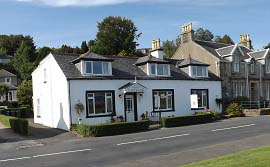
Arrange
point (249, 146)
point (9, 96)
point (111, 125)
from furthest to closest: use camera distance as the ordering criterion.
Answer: point (9, 96) < point (111, 125) < point (249, 146)

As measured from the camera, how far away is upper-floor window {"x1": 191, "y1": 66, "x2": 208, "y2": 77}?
126 feet

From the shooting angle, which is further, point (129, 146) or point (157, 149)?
point (129, 146)

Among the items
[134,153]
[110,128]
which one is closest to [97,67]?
[110,128]

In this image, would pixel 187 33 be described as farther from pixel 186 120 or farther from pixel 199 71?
pixel 186 120

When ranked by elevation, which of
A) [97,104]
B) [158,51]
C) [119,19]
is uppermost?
[119,19]

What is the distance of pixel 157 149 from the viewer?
16672 mm

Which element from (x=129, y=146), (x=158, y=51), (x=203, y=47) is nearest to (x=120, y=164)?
(x=129, y=146)

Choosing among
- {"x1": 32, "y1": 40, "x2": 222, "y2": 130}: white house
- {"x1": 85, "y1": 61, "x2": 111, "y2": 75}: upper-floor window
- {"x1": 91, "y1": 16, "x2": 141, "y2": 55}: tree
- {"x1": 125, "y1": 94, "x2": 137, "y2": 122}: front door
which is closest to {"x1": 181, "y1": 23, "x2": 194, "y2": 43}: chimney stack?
{"x1": 32, "y1": 40, "x2": 222, "y2": 130}: white house

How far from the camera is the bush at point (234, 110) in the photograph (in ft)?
122

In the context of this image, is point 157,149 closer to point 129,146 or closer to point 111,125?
point 129,146

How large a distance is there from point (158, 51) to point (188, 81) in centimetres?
459

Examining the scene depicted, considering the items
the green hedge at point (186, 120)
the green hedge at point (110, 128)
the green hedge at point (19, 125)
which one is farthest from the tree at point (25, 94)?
the green hedge at point (186, 120)

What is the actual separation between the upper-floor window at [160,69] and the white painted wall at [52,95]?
30.1 ft

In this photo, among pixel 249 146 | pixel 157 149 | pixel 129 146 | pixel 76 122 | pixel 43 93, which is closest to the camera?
pixel 249 146
